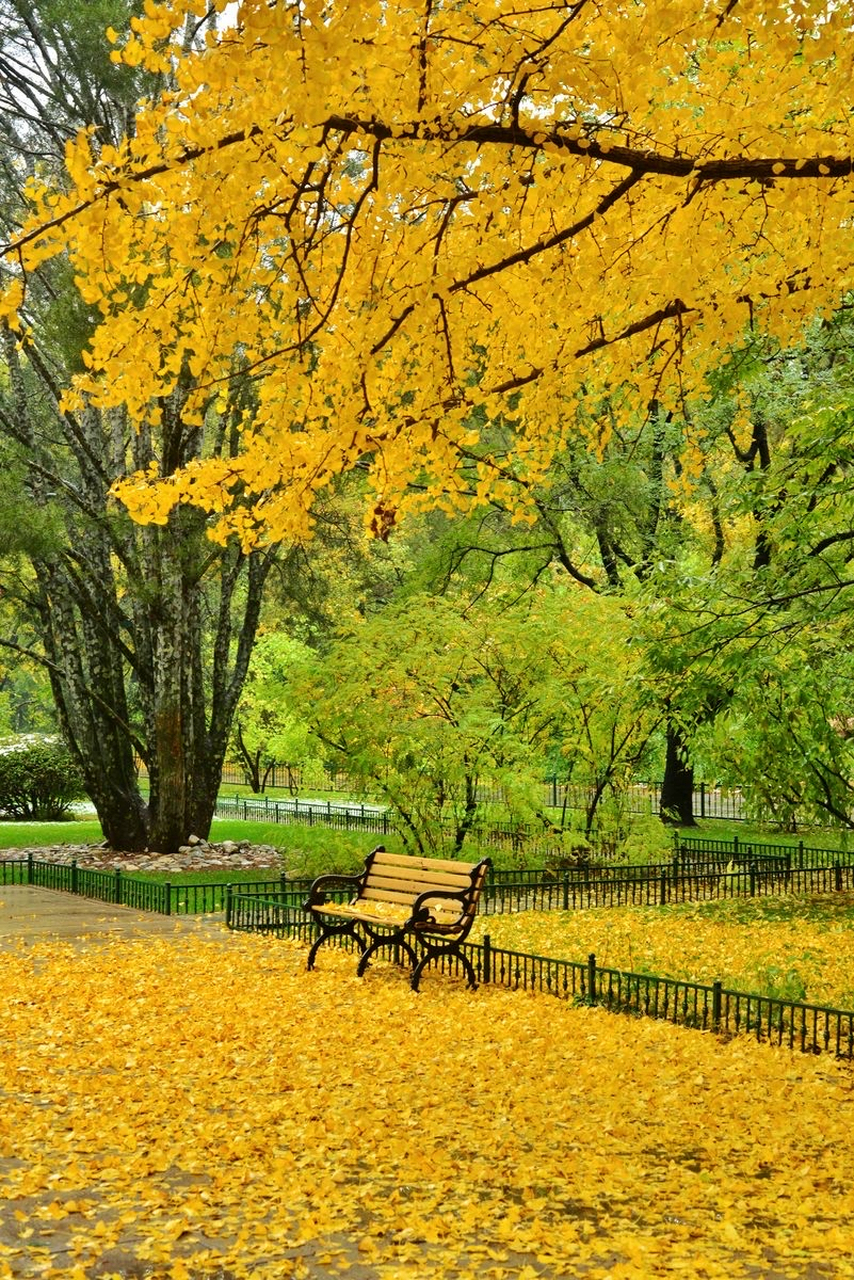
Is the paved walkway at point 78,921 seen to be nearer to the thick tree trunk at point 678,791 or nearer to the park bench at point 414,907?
the park bench at point 414,907

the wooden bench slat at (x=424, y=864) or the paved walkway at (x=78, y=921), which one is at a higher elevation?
the wooden bench slat at (x=424, y=864)

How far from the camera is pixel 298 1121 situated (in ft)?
19.2

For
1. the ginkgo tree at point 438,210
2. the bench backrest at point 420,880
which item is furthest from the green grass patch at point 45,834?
the ginkgo tree at point 438,210

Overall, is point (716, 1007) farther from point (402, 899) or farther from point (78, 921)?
point (78, 921)

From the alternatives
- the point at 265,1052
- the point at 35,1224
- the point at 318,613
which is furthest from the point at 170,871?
the point at 35,1224

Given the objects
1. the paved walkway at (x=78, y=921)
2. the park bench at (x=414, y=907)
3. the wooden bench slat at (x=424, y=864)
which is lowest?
the paved walkway at (x=78, y=921)

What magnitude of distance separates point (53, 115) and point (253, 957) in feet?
50.3

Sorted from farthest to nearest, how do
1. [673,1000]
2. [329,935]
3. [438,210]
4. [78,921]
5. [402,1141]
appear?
[78,921]
[329,935]
[673,1000]
[438,210]
[402,1141]

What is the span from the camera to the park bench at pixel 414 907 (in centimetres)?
926

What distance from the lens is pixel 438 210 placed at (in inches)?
255

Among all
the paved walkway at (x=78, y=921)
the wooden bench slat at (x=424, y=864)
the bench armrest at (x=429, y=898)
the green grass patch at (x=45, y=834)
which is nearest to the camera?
the bench armrest at (x=429, y=898)

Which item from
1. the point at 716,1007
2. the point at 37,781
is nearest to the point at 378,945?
the point at 716,1007

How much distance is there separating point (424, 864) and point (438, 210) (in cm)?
548

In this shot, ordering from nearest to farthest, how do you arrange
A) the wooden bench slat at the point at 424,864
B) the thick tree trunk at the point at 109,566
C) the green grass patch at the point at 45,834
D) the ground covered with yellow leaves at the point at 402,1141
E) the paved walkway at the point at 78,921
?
the ground covered with yellow leaves at the point at 402,1141
the wooden bench slat at the point at 424,864
the paved walkway at the point at 78,921
the thick tree trunk at the point at 109,566
the green grass patch at the point at 45,834
